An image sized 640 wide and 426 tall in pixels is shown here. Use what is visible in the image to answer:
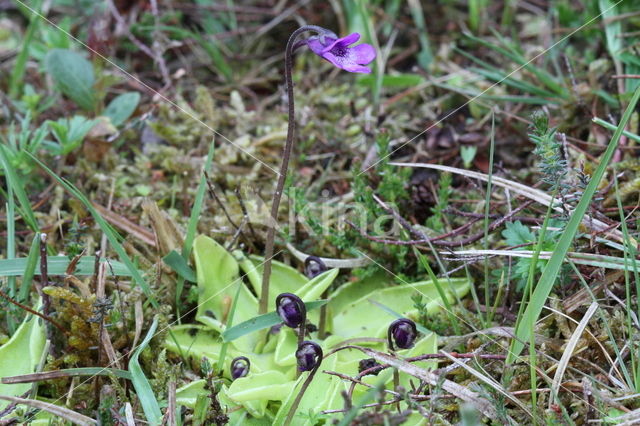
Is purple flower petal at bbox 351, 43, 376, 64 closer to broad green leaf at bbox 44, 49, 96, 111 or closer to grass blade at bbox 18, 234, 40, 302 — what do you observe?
grass blade at bbox 18, 234, 40, 302

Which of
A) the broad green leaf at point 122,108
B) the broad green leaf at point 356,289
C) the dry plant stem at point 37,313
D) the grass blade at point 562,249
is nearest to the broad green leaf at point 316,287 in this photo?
the broad green leaf at point 356,289

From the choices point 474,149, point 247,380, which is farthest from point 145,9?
point 247,380

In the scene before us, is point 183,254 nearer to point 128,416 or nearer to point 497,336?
point 128,416

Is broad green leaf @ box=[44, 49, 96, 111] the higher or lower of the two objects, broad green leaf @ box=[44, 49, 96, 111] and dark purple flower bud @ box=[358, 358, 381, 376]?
the higher

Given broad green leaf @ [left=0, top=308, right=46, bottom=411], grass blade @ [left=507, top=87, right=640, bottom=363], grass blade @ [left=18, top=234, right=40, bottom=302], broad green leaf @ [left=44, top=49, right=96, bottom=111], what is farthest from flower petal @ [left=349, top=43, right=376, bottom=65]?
broad green leaf @ [left=44, top=49, right=96, bottom=111]

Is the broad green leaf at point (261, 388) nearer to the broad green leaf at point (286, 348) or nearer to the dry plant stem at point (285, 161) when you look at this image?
the broad green leaf at point (286, 348)

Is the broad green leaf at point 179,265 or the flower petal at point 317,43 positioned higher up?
the flower petal at point 317,43

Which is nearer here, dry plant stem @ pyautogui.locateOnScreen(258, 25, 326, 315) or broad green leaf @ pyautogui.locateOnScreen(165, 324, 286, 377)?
dry plant stem @ pyautogui.locateOnScreen(258, 25, 326, 315)
